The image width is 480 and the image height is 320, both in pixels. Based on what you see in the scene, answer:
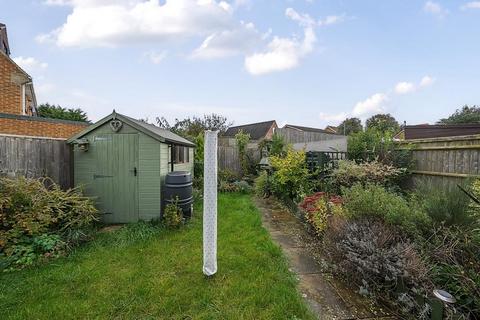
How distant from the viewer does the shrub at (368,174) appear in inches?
221

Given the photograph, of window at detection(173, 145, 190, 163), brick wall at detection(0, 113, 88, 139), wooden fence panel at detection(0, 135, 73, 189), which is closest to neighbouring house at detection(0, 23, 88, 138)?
brick wall at detection(0, 113, 88, 139)

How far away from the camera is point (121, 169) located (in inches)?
225

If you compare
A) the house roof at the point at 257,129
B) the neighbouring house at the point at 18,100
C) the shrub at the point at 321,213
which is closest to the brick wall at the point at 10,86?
the neighbouring house at the point at 18,100

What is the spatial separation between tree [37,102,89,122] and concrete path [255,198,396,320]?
20.8 metres

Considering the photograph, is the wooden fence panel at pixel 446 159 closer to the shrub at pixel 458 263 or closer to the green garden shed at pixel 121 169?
the shrub at pixel 458 263

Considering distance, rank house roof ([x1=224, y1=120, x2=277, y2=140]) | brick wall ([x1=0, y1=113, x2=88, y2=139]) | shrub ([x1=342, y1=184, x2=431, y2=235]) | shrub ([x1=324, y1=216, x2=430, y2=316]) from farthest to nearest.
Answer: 1. house roof ([x1=224, y1=120, x2=277, y2=140])
2. brick wall ([x1=0, y1=113, x2=88, y2=139])
3. shrub ([x1=342, y1=184, x2=431, y2=235])
4. shrub ([x1=324, y1=216, x2=430, y2=316])

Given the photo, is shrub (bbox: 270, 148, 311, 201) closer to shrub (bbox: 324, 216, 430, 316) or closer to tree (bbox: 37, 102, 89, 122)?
shrub (bbox: 324, 216, 430, 316)

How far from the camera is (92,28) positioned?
23.3 ft

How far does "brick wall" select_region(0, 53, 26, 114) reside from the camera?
1070cm

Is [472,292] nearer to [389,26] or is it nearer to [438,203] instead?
[438,203]

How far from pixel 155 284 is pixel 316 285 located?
6.30 feet

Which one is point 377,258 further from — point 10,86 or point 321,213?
point 10,86

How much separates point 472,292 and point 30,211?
563cm

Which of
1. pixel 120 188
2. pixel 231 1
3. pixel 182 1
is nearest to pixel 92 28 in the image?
pixel 182 1
